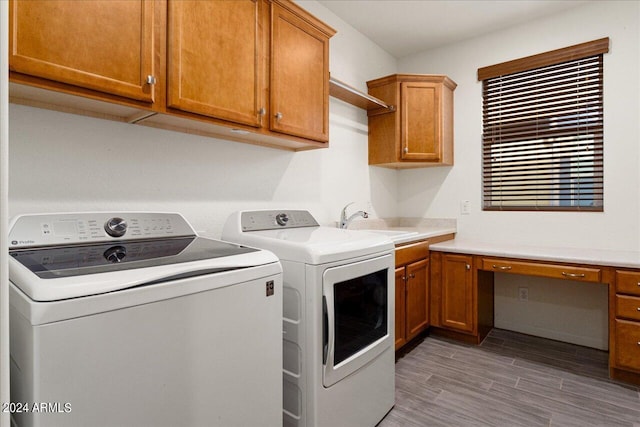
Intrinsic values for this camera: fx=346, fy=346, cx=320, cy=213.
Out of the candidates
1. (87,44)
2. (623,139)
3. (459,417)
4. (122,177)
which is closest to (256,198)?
(122,177)

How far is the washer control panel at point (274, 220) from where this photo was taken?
190 centimetres

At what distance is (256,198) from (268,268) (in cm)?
106

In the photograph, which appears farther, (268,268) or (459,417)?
(459,417)

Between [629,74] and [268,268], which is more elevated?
[629,74]

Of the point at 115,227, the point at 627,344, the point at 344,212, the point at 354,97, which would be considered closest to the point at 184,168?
the point at 115,227

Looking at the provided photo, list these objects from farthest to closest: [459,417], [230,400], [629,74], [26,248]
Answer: [629,74] < [459,417] < [26,248] < [230,400]

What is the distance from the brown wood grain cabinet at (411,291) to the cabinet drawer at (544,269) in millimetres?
464

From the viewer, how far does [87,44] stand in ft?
3.91

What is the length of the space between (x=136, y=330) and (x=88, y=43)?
1.00m

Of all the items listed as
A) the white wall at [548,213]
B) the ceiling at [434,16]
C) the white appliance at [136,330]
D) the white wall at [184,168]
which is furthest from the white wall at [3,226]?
the white wall at [548,213]

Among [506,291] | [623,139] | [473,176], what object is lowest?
[506,291]

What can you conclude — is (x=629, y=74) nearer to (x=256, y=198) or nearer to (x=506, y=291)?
(x=506, y=291)

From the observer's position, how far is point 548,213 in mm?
2873

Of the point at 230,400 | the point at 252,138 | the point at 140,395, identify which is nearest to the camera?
the point at 140,395
